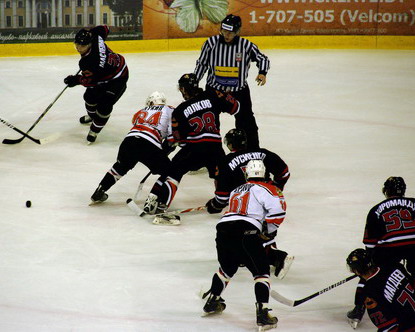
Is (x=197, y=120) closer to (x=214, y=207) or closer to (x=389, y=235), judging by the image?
(x=214, y=207)

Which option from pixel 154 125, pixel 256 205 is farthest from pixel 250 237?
pixel 154 125

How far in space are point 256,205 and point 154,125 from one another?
6.13ft

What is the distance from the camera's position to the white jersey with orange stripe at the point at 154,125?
619cm

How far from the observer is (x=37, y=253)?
17.7ft

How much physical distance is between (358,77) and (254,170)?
6603 millimetres

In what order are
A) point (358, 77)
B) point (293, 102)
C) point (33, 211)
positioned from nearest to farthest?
1. point (33, 211)
2. point (293, 102)
3. point (358, 77)

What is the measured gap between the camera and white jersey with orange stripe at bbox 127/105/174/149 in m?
6.19

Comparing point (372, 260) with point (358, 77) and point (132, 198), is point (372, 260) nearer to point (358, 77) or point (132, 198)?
point (132, 198)

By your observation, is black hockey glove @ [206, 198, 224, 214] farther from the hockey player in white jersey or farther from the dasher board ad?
the dasher board ad

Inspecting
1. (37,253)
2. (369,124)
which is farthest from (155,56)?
(37,253)

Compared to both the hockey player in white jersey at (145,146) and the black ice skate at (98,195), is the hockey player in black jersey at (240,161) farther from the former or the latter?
the black ice skate at (98,195)

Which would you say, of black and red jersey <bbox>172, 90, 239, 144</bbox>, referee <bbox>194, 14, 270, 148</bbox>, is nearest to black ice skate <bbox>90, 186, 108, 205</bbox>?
black and red jersey <bbox>172, 90, 239, 144</bbox>

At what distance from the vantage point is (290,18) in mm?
12586

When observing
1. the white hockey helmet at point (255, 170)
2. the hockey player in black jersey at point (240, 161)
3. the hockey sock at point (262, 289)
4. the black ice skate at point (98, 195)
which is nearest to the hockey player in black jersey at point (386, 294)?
the hockey sock at point (262, 289)
